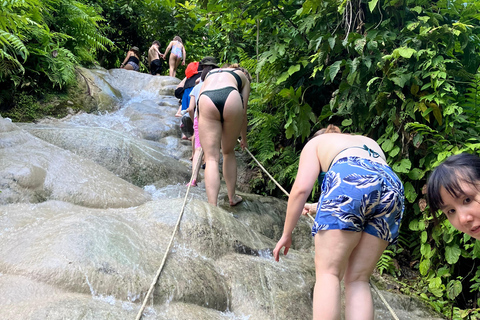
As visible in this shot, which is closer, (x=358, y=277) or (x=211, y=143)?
(x=358, y=277)

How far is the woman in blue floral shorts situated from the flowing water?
76 centimetres

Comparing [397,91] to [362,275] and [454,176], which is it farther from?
[454,176]

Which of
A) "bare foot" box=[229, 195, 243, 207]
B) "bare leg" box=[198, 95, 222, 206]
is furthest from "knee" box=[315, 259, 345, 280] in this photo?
"bare foot" box=[229, 195, 243, 207]

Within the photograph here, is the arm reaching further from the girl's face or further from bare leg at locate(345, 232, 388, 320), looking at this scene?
the girl's face

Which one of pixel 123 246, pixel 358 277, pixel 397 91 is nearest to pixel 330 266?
pixel 358 277

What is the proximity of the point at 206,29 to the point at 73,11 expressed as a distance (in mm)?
6678

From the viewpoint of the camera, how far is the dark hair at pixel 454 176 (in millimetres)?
1493

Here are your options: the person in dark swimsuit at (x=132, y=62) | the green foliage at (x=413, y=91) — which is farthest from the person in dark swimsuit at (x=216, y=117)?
the person in dark swimsuit at (x=132, y=62)

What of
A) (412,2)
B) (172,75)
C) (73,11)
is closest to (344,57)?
(412,2)

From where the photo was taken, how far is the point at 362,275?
2.10 meters

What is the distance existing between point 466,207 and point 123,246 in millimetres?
2081

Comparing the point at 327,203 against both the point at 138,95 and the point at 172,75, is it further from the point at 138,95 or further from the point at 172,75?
the point at 172,75

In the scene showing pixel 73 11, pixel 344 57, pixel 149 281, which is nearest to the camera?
pixel 149 281

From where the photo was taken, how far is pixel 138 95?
10.1m
